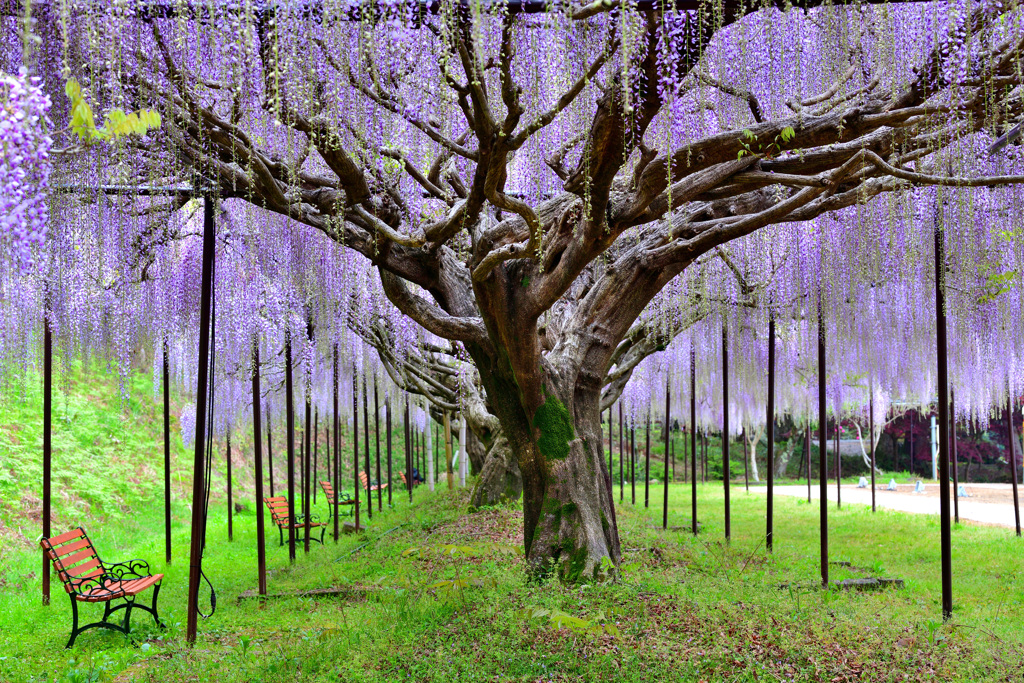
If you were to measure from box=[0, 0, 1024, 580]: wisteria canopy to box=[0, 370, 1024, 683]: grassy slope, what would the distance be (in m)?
0.96

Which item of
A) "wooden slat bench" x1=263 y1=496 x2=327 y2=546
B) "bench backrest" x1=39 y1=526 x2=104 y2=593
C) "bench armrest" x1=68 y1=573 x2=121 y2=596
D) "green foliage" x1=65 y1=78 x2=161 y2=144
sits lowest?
"wooden slat bench" x1=263 y1=496 x2=327 y2=546

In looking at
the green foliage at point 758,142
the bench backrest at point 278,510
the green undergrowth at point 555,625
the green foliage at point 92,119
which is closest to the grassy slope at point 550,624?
the green undergrowth at point 555,625

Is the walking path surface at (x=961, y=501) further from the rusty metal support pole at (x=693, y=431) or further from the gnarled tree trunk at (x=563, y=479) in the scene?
the gnarled tree trunk at (x=563, y=479)

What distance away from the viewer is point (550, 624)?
4.53 meters

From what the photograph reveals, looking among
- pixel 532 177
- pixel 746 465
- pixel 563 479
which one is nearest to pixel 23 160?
pixel 532 177

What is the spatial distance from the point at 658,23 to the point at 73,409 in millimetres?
15711

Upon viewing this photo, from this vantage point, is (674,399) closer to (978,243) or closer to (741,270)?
(741,270)

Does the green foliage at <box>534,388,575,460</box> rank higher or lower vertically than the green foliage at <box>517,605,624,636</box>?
higher

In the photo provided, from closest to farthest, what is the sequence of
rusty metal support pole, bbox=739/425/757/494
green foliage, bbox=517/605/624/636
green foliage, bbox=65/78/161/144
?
green foliage, bbox=65/78/161/144, green foliage, bbox=517/605/624/636, rusty metal support pole, bbox=739/425/757/494

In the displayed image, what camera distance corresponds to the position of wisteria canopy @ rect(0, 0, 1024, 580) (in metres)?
3.58

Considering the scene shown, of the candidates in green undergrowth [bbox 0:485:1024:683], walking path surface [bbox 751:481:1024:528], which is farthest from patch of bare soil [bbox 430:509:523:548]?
walking path surface [bbox 751:481:1024:528]

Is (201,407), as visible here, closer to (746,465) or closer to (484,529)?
(484,529)

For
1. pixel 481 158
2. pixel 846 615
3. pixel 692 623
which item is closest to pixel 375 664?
pixel 692 623

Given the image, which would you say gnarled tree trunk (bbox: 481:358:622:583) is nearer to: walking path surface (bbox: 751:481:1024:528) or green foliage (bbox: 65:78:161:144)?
green foliage (bbox: 65:78:161:144)
